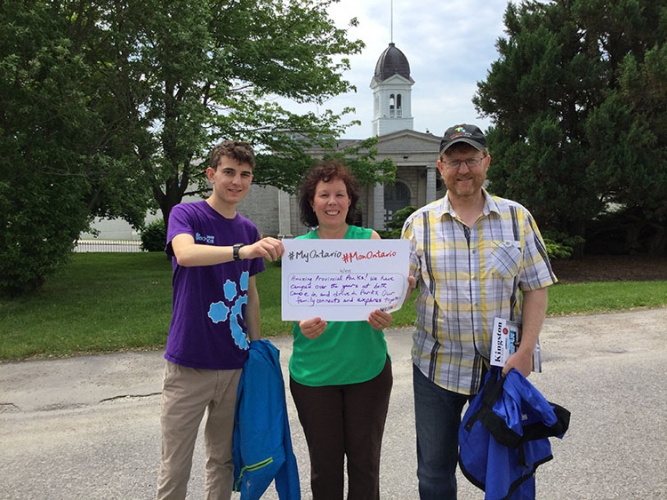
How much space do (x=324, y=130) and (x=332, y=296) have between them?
15.9m

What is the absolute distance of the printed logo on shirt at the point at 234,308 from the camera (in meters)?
2.45

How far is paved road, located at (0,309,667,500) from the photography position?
3.19 meters

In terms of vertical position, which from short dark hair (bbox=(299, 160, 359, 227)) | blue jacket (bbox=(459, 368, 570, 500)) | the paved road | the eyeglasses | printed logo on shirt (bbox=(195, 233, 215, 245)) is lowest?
the paved road

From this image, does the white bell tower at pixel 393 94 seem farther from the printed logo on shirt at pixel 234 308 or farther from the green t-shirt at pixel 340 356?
the green t-shirt at pixel 340 356

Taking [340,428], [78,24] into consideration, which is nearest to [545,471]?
[340,428]

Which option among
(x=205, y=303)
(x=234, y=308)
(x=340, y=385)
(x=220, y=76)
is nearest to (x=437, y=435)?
(x=340, y=385)

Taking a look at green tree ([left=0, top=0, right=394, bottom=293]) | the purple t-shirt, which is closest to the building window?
green tree ([left=0, top=0, right=394, bottom=293])

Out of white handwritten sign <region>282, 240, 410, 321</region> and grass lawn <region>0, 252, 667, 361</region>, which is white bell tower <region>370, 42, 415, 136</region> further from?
white handwritten sign <region>282, 240, 410, 321</region>

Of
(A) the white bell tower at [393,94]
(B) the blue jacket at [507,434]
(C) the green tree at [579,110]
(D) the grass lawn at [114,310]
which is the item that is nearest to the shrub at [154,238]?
(D) the grass lawn at [114,310]

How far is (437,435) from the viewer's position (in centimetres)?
244

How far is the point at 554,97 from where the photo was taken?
17.8 metres

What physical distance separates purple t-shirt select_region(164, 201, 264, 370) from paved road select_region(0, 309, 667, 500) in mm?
1280

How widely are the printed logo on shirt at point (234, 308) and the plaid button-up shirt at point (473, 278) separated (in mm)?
1010

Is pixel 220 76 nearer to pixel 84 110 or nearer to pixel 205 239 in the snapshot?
pixel 84 110
